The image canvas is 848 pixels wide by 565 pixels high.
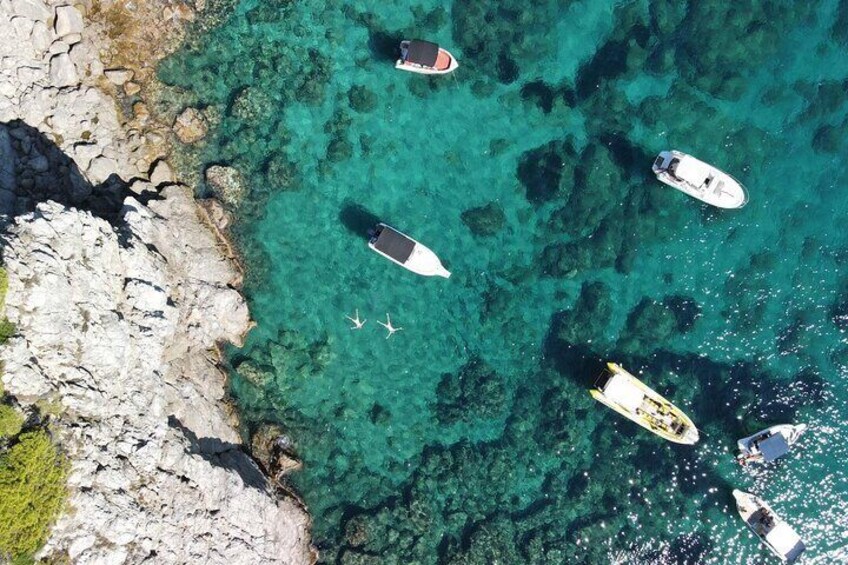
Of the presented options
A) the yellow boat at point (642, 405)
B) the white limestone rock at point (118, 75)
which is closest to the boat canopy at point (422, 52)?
the white limestone rock at point (118, 75)

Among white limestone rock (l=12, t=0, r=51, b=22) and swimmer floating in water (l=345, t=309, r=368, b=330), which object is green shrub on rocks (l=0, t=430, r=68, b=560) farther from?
white limestone rock (l=12, t=0, r=51, b=22)

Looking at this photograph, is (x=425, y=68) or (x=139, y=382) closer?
(x=139, y=382)

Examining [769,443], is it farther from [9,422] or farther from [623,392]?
[9,422]

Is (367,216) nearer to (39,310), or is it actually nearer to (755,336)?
(39,310)

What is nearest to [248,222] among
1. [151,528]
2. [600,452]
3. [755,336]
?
[151,528]

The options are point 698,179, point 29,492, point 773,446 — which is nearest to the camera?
point 29,492

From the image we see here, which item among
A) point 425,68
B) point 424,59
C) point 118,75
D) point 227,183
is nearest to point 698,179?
point 425,68
